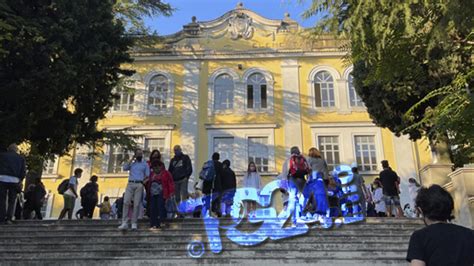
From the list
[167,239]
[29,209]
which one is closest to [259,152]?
[29,209]

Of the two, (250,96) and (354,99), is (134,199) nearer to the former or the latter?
(250,96)

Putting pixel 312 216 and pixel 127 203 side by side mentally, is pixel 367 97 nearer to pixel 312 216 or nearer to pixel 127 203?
pixel 312 216

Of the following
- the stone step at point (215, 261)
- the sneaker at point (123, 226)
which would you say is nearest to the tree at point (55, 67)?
the sneaker at point (123, 226)

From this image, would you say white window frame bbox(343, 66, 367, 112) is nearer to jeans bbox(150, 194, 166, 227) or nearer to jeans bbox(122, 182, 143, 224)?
jeans bbox(150, 194, 166, 227)

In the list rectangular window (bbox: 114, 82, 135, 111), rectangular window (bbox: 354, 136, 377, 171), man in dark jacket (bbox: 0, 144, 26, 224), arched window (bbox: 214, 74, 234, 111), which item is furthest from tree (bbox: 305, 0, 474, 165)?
rectangular window (bbox: 114, 82, 135, 111)

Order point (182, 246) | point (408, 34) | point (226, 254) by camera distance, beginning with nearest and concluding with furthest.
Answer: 1. point (408, 34)
2. point (226, 254)
3. point (182, 246)

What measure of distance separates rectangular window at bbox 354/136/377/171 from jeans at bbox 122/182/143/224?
16.0 metres

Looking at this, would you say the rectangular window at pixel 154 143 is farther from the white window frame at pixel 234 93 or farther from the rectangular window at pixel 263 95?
the rectangular window at pixel 263 95

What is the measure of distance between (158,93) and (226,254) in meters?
18.2

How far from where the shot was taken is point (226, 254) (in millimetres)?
7953

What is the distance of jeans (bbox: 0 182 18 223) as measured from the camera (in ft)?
30.7

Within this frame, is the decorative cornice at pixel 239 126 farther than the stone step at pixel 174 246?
Yes

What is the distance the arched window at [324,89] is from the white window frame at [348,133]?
1358mm

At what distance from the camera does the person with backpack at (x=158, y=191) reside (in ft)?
29.8
